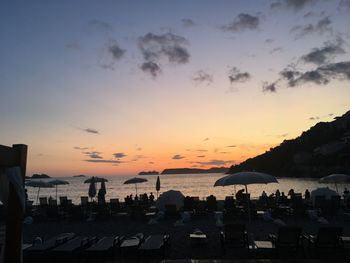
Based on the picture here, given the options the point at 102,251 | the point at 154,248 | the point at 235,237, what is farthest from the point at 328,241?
the point at 102,251

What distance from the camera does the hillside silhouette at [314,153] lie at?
5182 inches

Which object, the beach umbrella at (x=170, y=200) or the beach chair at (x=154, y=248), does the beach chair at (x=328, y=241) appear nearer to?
the beach chair at (x=154, y=248)

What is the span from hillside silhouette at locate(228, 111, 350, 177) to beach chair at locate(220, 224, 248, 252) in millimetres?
120792

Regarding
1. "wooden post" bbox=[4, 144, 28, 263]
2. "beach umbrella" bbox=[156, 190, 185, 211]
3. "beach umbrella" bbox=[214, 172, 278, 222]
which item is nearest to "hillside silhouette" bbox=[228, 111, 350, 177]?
"beach umbrella" bbox=[156, 190, 185, 211]

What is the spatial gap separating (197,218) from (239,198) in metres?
4.06

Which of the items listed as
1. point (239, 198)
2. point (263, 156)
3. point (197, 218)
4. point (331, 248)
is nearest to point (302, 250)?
point (331, 248)

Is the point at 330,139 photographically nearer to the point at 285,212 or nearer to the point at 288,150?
the point at 288,150

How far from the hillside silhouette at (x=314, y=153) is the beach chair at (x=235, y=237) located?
120792 mm

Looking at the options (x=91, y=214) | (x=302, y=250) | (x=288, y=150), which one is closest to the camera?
(x=302, y=250)

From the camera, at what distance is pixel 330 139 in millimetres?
147000

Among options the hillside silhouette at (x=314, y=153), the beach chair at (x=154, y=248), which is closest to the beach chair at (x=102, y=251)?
the beach chair at (x=154, y=248)

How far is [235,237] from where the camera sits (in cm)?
955

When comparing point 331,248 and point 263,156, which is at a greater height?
point 263,156

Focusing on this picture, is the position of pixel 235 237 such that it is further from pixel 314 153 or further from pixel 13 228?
pixel 314 153
